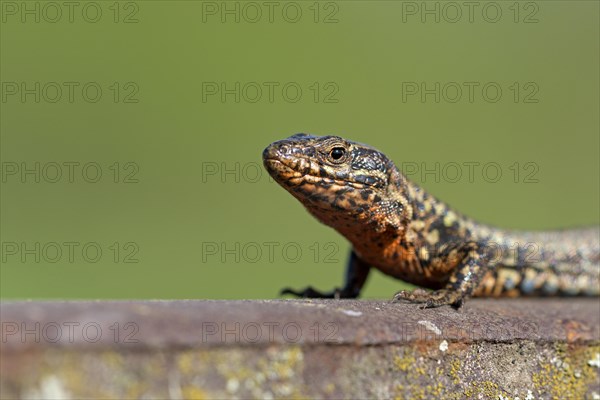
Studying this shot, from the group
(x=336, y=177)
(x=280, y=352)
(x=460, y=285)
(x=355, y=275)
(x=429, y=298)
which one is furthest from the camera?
(x=355, y=275)

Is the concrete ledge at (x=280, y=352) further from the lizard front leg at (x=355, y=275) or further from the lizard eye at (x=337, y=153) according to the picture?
the lizard front leg at (x=355, y=275)

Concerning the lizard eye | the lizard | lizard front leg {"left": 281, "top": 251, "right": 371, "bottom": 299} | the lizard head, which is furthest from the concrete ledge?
lizard front leg {"left": 281, "top": 251, "right": 371, "bottom": 299}

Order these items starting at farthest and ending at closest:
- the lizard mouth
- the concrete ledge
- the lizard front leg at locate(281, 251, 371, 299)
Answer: the lizard front leg at locate(281, 251, 371, 299) < the lizard mouth < the concrete ledge

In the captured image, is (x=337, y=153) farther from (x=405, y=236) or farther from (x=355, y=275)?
(x=355, y=275)

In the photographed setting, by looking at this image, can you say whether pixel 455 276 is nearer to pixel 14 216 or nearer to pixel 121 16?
pixel 14 216

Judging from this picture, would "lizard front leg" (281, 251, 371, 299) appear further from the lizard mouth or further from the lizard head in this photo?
the lizard mouth

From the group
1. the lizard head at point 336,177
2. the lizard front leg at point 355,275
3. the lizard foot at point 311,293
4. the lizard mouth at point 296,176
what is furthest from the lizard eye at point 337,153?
the lizard front leg at point 355,275

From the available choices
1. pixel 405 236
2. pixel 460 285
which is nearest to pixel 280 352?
pixel 460 285

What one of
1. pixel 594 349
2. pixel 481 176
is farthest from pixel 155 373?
pixel 481 176
